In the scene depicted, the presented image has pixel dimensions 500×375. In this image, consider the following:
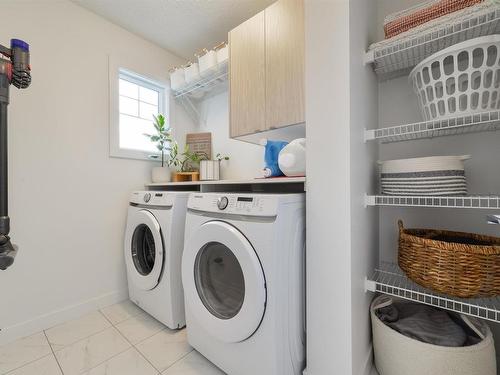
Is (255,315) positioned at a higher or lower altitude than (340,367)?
higher

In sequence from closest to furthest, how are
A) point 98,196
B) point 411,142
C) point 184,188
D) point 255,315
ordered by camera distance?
point 255,315 < point 411,142 < point 98,196 < point 184,188

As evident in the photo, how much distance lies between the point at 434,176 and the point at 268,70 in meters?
1.08

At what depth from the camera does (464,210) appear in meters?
1.17

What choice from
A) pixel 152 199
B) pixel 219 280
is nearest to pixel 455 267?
pixel 219 280

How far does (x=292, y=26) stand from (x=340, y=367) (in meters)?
1.73

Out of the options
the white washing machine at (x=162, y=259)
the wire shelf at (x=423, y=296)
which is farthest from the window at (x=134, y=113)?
the wire shelf at (x=423, y=296)

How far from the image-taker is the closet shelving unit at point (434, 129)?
84cm

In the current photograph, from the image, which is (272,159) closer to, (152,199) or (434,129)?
(434,129)

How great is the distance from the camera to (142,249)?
1744 mm

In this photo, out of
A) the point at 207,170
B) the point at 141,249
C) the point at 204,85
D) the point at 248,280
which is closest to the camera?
the point at 248,280

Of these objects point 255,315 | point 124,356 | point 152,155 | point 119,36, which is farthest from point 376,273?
point 119,36

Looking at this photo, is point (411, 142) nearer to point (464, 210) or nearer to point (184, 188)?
point (464, 210)

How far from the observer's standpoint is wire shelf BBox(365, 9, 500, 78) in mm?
861

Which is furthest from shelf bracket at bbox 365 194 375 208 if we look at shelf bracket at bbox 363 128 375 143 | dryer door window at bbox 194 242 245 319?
dryer door window at bbox 194 242 245 319
